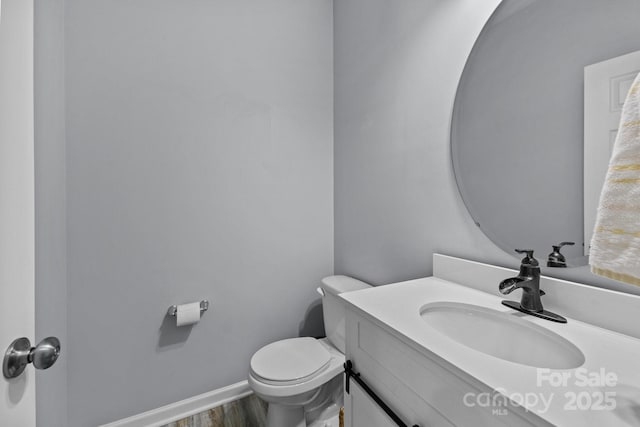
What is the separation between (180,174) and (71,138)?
44 centimetres

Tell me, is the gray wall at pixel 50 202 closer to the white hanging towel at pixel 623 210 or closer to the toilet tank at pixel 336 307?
the toilet tank at pixel 336 307

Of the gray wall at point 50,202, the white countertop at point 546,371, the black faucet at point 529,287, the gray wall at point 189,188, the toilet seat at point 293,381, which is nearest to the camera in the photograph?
the white countertop at point 546,371

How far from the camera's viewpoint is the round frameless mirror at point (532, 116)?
74 centimetres

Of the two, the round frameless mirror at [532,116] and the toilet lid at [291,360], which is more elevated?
the round frameless mirror at [532,116]

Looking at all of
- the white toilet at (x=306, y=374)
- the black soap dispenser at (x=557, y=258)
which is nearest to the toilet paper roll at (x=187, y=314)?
the white toilet at (x=306, y=374)

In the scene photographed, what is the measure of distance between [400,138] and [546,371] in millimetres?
1028

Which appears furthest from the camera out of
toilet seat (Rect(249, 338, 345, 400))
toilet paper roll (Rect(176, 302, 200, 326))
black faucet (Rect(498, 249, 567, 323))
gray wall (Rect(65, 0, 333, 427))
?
toilet paper roll (Rect(176, 302, 200, 326))

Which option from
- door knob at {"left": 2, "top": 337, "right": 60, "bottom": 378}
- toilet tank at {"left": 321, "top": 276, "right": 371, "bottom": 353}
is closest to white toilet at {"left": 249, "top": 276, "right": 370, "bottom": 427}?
toilet tank at {"left": 321, "top": 276, "right": 371, "bottom": 353}

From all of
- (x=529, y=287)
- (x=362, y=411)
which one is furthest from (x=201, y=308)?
(x=529, y=287)

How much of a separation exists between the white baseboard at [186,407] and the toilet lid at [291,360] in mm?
396

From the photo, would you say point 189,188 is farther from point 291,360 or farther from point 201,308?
point 291,360

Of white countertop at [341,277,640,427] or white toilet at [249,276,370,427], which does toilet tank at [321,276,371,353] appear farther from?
white countertop at [341,277,640,427]

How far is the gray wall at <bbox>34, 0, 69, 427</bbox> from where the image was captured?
98 centimetres

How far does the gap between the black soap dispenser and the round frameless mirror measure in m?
0.01
